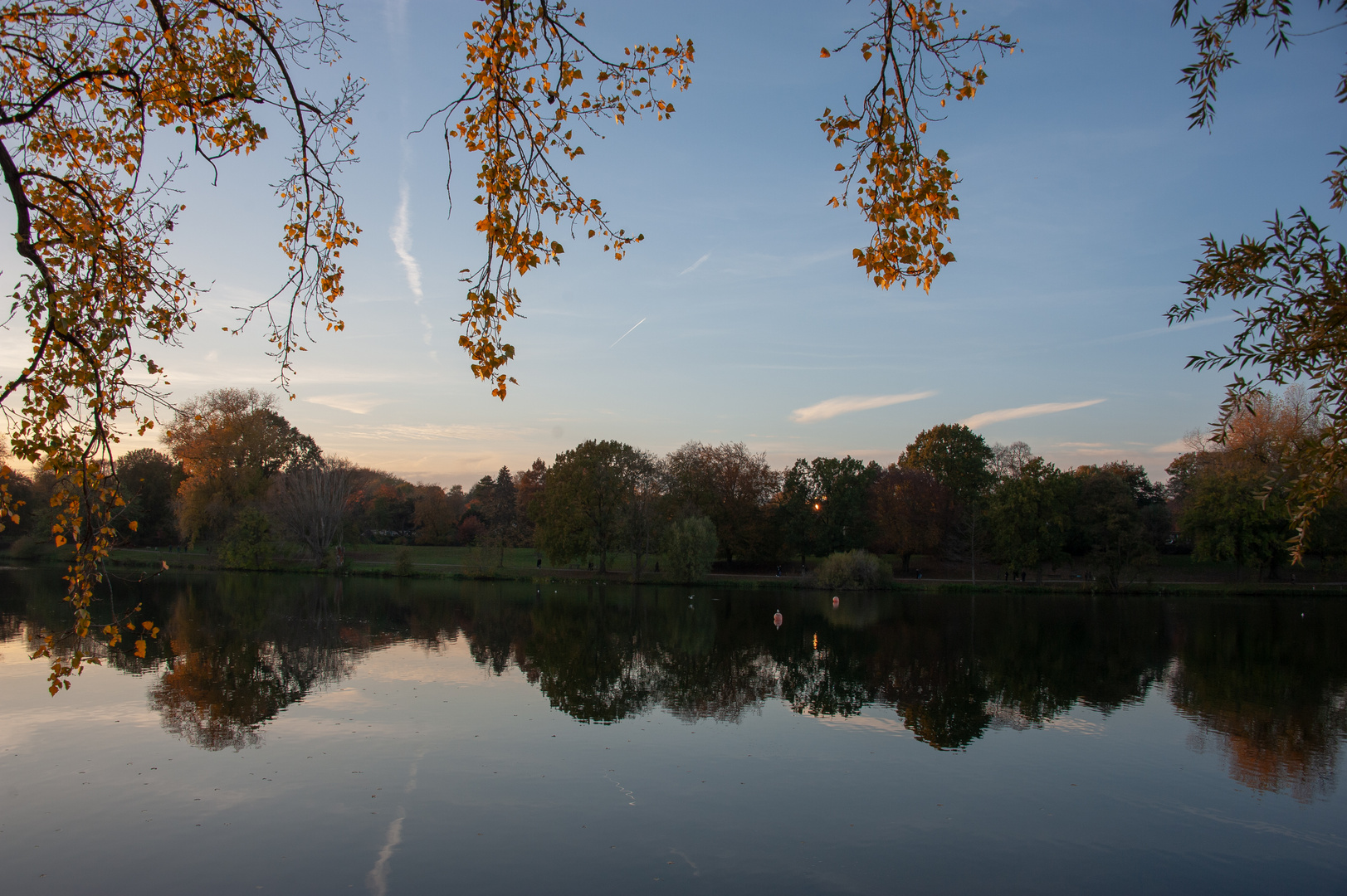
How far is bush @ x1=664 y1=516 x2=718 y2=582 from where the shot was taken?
160 feet

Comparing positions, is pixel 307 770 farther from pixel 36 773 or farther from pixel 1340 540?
pixel 1340 540

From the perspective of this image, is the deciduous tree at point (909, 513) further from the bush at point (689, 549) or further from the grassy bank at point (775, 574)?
the bush at point (689, 549)

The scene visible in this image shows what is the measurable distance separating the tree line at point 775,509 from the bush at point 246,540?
0.35ft

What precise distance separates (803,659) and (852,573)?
27.0 meters

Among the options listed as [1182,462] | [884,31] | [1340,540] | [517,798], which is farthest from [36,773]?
[1182,462]

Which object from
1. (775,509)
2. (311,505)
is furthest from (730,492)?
(311,505)

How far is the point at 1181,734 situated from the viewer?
13844mm

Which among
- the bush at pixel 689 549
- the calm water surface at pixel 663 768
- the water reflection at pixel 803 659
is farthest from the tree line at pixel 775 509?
the calm water surface at pixel 663 768

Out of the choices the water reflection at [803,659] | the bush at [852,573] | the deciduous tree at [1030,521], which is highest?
the deciduous tree at [1030,521]

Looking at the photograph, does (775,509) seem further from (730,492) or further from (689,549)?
(689,549)

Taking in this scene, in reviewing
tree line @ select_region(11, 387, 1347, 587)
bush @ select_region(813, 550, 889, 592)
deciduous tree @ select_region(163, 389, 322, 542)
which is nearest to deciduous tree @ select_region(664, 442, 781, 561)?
tree line @ select_region(11, 387, 1347, 587)

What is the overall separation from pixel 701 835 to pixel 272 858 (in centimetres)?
Result: 449

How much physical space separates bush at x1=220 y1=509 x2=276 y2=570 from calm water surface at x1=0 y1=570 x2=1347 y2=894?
94.5 feet

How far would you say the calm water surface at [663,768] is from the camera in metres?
7.98
